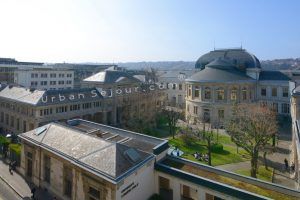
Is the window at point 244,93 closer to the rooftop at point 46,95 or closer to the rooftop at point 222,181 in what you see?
the rooftop at point 46,95

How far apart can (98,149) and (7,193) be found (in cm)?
1414

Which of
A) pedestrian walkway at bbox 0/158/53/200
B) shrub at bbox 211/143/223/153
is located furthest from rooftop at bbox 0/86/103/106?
shrub at bbox 211/143/223/153

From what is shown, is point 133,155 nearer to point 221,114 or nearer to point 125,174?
point 125,174

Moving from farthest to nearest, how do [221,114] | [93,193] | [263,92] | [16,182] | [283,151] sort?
1. [263,92]
2. [221,114]
3. [283,151]
4. [16,182]
5. [93,193]

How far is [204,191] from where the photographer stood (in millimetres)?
24031

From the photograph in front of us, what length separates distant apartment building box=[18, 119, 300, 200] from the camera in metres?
23.8

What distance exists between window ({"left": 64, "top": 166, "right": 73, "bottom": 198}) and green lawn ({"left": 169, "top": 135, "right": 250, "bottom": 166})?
20.8m

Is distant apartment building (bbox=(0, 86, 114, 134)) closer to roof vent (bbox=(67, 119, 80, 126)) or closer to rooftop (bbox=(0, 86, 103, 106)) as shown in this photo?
rooftop (bbox=(0, 86, 103, 106))

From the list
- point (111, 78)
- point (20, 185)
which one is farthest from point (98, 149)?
point (111, 78)

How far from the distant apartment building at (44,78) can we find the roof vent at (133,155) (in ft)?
239

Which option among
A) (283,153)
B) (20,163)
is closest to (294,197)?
(283,153)

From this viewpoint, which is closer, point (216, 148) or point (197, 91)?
point (216, 148)

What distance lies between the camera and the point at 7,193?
33.0 metres

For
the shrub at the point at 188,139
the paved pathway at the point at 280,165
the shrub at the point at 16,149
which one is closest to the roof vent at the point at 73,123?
the shrub at the point at 16,149
